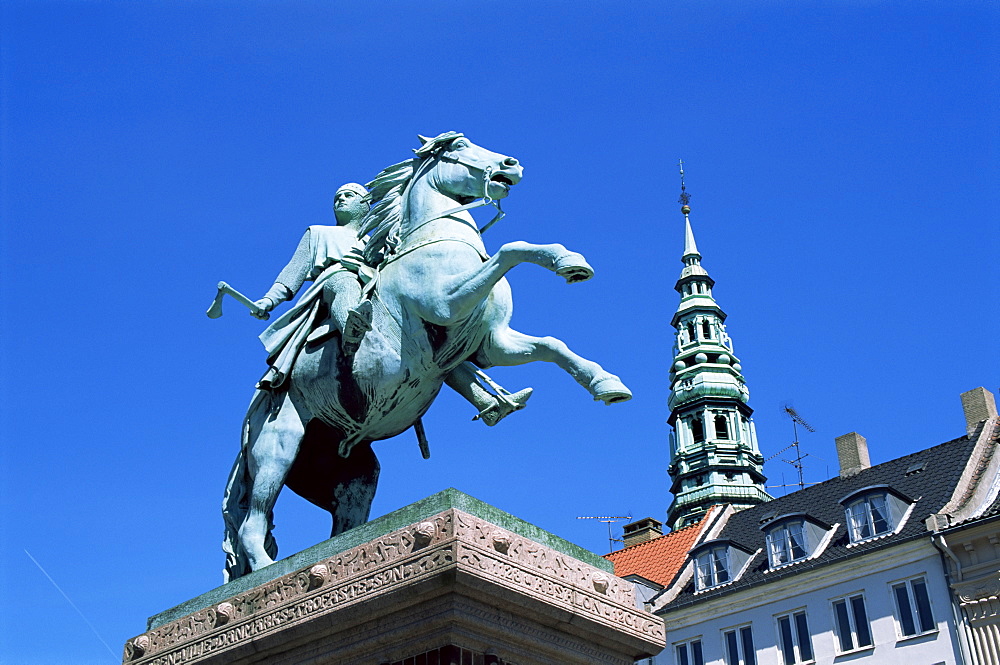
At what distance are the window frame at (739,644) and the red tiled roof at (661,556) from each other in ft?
20.5

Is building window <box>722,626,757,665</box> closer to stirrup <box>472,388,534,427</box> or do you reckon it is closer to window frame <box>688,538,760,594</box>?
window frame <box>688,538,760,594</box>

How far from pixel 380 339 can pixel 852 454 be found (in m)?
42.3

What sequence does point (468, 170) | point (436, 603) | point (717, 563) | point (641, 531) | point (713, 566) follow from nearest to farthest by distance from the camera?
point (436, 603) < point (468, 170) < point (713, 566) < point (717, 563) < point (641, 531)

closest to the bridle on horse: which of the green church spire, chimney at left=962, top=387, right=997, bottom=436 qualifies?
chimney at left=962, top=387, right=997, bottom=436

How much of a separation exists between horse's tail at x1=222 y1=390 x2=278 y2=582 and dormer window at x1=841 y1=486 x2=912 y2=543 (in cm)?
3237

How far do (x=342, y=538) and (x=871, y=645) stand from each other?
106 feet

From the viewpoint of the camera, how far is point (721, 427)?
78.2m

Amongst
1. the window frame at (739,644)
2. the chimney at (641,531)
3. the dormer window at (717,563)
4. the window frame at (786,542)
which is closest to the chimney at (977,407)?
the window frame at (786,542)

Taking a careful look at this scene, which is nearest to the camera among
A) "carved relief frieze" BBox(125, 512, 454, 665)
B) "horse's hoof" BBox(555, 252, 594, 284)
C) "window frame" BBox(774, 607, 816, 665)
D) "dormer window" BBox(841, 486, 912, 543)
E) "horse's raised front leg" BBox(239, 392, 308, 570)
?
"carved relief frieze" BBox(125, 512, 454, 665)

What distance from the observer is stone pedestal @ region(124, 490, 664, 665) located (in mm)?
8297

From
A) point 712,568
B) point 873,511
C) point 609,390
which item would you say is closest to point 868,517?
point 873,511

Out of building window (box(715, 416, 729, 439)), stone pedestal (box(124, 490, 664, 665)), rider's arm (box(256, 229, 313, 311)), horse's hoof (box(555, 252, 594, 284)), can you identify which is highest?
building window (box(715, 416, 729, 439))

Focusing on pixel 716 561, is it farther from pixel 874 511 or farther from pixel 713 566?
pixel 874 511

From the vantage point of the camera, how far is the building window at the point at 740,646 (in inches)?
1597
